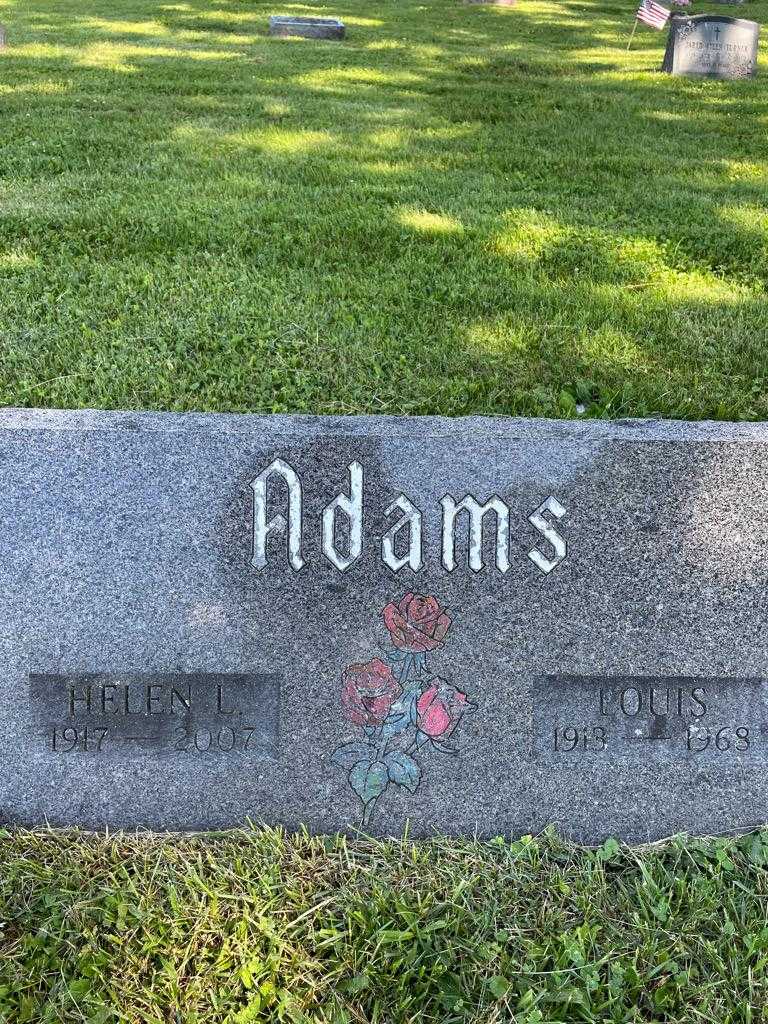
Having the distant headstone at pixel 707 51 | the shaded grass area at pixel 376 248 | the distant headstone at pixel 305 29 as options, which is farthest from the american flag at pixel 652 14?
the shaded grass area at pixel 376 248

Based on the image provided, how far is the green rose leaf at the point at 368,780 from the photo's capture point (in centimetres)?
264

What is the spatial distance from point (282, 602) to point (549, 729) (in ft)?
2.78

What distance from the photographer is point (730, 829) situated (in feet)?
8.84

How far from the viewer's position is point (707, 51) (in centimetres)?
1026

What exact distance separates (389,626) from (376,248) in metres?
2.31

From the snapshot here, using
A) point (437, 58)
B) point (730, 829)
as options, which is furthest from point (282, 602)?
point (437, 58)

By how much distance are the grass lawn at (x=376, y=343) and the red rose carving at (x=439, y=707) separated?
0.35 meters

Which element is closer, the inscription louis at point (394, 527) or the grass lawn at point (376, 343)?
the grass lawn at point (376, 343)

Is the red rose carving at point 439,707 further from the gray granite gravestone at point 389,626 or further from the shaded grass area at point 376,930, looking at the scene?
the shaded grass area at point 376,930

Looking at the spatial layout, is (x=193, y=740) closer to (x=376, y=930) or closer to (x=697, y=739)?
(x=376, y=930)

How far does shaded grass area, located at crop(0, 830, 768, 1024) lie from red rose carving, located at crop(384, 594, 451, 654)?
561 mm

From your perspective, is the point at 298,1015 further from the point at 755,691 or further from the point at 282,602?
the point at 755,691

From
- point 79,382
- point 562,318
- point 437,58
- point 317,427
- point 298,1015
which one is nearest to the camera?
point 298,1015

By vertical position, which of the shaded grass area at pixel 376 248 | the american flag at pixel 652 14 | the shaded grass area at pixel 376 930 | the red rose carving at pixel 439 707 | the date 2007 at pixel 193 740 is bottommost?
the shaded grass area at pixel 376 930
